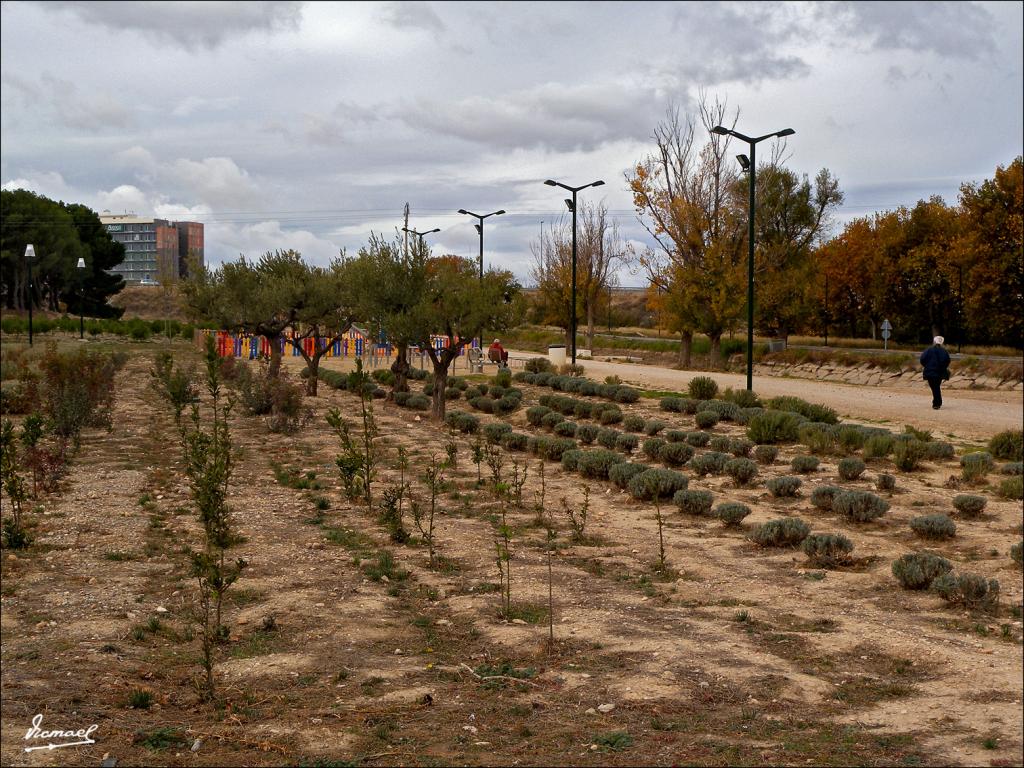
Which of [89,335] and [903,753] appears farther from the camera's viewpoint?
[89,335]

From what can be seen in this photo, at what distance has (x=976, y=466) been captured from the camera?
14234mm

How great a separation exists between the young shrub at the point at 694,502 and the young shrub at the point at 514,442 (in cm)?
579

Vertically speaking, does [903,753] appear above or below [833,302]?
below

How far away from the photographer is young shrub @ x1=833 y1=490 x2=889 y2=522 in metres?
11.5

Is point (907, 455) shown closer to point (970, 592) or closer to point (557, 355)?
point (970, 592)

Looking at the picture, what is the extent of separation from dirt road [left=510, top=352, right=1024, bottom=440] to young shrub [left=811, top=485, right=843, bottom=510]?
26.0 ft

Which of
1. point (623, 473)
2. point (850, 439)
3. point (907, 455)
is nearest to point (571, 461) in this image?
point (623, 473)

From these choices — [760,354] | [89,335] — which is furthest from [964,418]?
[89,335]

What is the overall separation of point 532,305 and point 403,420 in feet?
118

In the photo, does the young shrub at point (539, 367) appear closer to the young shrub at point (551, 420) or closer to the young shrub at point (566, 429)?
the young shrub at point (551, 420)

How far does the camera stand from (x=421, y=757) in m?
5.12

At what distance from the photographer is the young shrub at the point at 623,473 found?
14.1 meters

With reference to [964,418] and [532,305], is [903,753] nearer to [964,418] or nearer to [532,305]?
[964,418]

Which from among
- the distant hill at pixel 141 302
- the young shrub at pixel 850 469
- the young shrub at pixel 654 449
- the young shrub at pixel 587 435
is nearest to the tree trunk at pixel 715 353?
the young shrub at pixel 587 435
